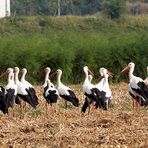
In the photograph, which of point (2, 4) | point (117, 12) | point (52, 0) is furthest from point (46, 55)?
point (52, 0)

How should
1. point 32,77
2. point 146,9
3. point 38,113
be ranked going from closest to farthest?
point 38,113, point 32,77, point 146,9

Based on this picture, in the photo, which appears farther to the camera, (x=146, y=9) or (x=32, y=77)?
(x=146, y=9)

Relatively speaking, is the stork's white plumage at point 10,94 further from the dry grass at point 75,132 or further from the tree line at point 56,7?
the tree line at point 56,7

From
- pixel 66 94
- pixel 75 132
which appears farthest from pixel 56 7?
pixel 75 132

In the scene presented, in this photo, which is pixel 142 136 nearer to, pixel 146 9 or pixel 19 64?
pixel 19 64

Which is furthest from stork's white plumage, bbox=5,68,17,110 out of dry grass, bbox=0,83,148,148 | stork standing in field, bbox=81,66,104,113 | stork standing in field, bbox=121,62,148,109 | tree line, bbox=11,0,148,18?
tree line, bbox=11,0,148,18

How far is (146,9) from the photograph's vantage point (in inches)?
3465

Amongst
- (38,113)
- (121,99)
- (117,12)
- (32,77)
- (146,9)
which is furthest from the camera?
(146,9)

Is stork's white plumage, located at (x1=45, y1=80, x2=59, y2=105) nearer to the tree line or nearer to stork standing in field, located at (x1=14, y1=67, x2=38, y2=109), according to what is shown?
stork standing in field, located at (x1=14, y1=67, x2=38, y2=109)

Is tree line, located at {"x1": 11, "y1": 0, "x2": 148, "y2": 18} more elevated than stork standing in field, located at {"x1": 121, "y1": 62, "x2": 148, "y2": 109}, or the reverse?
tree line, located at {"x1": 11, "y1": 0, "x2": 148, "y2": 18}

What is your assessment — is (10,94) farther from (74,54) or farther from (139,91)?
(74,54)

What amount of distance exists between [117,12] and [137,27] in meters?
5.58

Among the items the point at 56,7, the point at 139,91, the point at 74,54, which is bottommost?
the point at 74,54

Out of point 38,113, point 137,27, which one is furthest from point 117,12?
point 38,113
